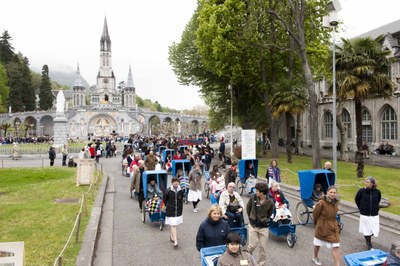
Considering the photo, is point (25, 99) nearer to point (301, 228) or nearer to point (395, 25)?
point (395, 25)

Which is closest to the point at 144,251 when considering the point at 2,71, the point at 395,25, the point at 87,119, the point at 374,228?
the point at 374,228

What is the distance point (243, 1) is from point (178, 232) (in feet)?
62.9

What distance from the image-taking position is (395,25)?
36844 mm

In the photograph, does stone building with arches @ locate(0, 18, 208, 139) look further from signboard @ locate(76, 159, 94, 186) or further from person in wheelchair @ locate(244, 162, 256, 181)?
person in wheelchair @ locate(244, 162, 256, 181)

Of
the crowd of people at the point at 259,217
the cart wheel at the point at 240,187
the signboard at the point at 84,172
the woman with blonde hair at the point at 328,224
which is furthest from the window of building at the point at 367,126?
the woman with blonde hair at the point at 328,224

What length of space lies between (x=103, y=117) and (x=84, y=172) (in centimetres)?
9042

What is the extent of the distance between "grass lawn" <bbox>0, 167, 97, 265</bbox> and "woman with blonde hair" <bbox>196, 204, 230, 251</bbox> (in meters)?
2.97

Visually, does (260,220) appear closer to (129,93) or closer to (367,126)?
(367,126)

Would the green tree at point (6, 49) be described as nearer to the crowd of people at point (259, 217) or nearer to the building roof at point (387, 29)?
the building roof at point (387, 29)

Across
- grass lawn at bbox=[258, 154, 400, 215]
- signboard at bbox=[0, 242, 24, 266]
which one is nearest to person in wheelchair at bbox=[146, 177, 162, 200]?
signboard at bbox=[0, 242, 24, 266]

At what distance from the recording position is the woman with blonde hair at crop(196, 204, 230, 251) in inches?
237

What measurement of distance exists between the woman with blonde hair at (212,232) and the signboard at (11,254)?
2.74m

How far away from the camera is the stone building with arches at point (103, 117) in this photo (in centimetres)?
9869

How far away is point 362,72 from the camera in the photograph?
18172 millimetres
